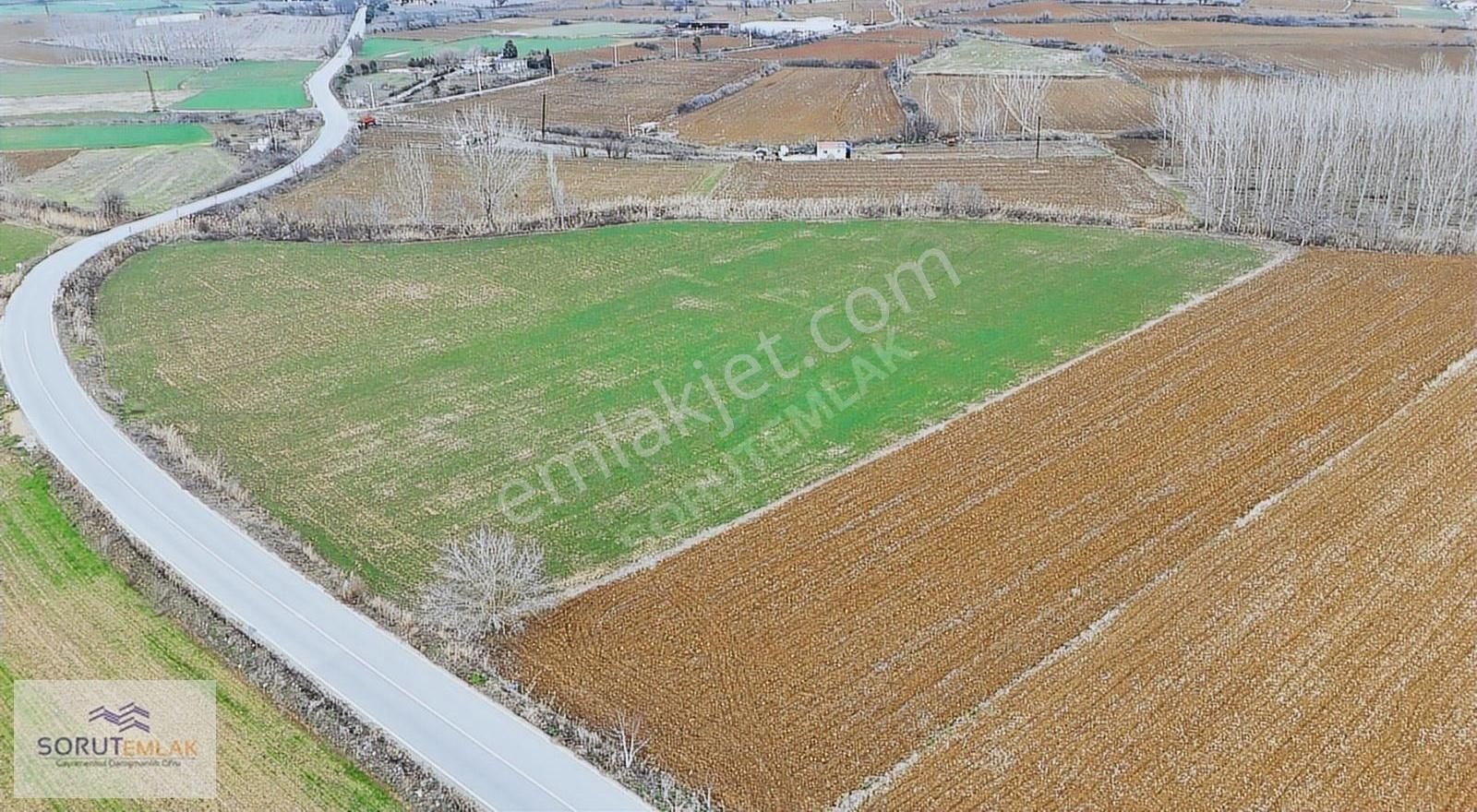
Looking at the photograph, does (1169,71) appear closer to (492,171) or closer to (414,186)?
(492,171)

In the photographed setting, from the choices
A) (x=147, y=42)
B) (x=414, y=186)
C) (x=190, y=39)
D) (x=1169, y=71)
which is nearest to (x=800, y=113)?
(x=414, y=186)

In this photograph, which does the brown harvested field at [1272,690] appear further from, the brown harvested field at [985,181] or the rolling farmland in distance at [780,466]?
the brown harvested field at [985,181]

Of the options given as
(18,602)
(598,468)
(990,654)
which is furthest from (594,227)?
(990,654)

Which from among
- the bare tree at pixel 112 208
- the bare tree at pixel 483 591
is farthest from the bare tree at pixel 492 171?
the bare tree at pixel 483 591

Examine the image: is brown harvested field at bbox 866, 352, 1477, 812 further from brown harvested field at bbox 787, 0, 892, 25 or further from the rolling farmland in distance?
brown harvested field at bbox 787, 0, 892, 25

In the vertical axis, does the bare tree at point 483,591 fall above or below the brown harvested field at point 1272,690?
above

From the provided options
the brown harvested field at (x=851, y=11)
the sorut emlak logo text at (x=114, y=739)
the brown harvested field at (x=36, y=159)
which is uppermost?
the brown harvested field at (x=851, y=11)

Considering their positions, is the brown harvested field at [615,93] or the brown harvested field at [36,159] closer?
the brown harvested field at [36,159]

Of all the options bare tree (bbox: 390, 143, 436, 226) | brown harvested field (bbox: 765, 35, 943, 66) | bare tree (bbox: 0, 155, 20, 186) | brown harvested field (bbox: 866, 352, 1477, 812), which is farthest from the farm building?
bare tree (bbox: 0, 155, 20, 186)
